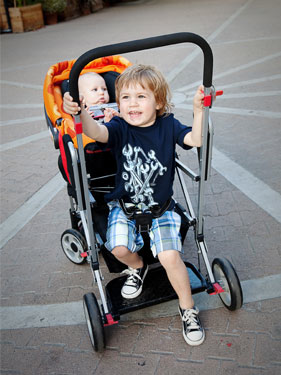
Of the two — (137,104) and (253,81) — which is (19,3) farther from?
(137,104)

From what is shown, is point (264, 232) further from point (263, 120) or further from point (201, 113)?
point (263, 120)

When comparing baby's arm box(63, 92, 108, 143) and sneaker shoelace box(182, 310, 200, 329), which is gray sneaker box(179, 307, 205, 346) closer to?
sneaker shoelace box(182, 310, 200, 329)

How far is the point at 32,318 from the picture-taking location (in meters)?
2.92

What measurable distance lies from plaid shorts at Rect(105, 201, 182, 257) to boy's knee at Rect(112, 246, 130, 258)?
19 millimetres

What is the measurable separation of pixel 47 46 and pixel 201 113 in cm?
1036

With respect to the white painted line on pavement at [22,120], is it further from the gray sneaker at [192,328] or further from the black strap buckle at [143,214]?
the gray sneaker at [192,328]

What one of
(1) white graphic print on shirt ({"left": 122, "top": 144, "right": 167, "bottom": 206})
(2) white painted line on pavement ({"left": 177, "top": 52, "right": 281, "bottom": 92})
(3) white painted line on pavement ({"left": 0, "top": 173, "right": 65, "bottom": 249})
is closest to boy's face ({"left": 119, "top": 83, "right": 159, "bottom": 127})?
(1) white graphic print on shirt ({"left": 122, "top": 144, "right": 167, "bottom": 206})

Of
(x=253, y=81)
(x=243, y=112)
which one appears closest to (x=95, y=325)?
(x=243, y=112)

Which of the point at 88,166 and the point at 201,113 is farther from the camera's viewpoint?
the point at 88,166

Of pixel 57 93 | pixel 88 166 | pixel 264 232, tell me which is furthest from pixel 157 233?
pixel 57 93

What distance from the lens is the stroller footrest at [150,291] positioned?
101 inches

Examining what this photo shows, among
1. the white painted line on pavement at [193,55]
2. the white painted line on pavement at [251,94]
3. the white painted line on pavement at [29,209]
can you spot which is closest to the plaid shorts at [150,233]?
the white painted line on pavement at [29,209]

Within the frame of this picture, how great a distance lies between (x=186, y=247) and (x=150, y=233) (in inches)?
35.2

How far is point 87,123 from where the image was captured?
7.44 ft
